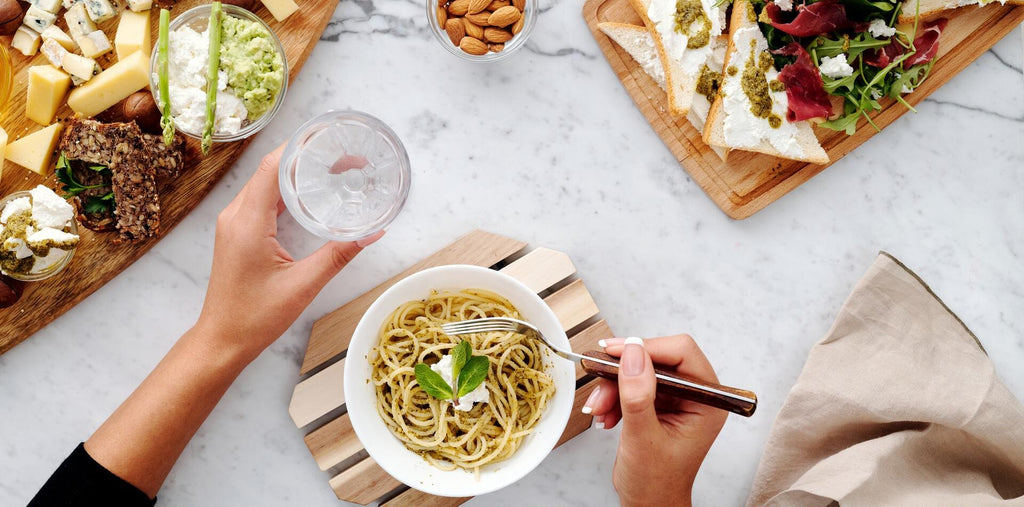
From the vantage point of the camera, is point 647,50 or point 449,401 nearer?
point 449,401

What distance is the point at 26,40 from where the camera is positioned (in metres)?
1.96

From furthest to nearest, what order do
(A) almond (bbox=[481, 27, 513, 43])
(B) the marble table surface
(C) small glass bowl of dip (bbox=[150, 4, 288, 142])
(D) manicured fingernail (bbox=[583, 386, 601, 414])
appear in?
(B) the marble table surface < (A) almond (bbox=[481, 27, 513, 43]) < (C) small glass bowl of dip (bbox=[150, 4, 288, 142]) < (D) manicured fingernail (bbox=[583, 386, 601, 414])

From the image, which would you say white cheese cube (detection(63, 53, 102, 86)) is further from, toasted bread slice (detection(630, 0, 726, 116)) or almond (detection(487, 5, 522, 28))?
toasted bread slice (detection(630, 0, 726, 116))

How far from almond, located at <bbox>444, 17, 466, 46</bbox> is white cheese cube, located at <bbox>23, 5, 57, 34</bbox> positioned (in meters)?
1.08

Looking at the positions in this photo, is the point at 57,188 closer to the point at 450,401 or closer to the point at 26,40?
the point at 26,40

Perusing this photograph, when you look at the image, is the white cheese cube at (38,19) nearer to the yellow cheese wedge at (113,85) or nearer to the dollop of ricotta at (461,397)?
the yellow cheese wedge at (113,85)

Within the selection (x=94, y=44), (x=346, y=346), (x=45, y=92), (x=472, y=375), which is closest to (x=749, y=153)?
(x=472, y=375)

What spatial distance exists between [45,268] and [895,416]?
2.39 metres

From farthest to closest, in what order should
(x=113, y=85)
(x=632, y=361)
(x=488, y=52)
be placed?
(x=488, y=52) < (x=113, y=85) < (x=632, y=361)

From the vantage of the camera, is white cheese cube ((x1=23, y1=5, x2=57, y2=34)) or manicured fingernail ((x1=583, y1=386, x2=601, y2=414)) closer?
manicured fingernail ((x1=583, y1=386, x2=601, y2=414))

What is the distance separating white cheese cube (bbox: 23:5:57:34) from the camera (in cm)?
195

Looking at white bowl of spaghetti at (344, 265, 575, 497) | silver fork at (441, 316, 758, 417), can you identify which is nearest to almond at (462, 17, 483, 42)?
white bowl of spaghetti at (344, 265, 575, 497)

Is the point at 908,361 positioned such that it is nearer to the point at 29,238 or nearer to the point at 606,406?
the point at 606,406

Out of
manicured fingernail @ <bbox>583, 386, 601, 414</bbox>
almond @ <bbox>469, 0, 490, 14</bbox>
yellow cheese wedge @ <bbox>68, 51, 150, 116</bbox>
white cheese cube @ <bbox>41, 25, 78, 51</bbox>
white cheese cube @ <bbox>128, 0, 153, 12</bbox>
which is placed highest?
white cheese cube @ <bbox>41, 25, 78, 51</bbox>
